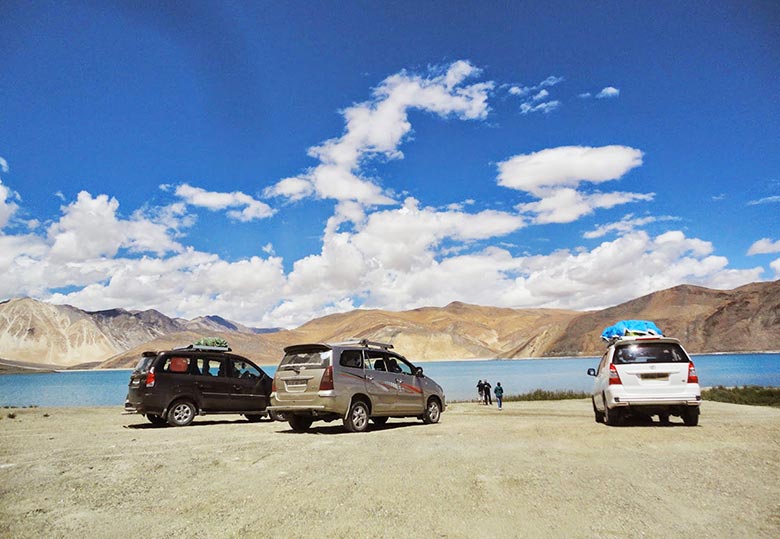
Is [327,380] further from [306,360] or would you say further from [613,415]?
[613,415]

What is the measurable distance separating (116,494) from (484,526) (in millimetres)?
4392

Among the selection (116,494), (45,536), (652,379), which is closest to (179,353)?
(116,494)

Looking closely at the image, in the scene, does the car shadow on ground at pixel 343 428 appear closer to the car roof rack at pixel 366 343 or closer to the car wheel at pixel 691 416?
the car roof rack at pixel 366 343

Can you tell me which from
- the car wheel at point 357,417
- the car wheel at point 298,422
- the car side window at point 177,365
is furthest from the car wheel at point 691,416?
the car side window at point 177,365

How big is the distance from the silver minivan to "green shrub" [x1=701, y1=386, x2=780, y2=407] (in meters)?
18.5

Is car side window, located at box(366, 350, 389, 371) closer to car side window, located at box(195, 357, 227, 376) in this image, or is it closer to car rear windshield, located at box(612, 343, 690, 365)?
car side window, located at box(195, 357, 227, 376)

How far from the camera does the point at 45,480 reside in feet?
25.1

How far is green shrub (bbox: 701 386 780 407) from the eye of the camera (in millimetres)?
25125

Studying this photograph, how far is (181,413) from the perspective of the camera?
15.8 metres

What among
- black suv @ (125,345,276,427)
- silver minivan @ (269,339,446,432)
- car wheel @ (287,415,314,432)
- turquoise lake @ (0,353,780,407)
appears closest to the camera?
silver minivan @ (269,339,446,432)

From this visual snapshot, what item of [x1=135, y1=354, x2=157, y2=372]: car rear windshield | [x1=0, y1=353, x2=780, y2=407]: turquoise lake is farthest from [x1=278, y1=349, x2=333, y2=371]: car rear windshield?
[x1=0, y1=353, x2=780, y2=407]: turquoise lake

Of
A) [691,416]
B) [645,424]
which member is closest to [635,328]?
[645,424]

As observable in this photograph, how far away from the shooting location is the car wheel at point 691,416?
1291cm

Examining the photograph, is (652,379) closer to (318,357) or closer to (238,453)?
(318,357)
